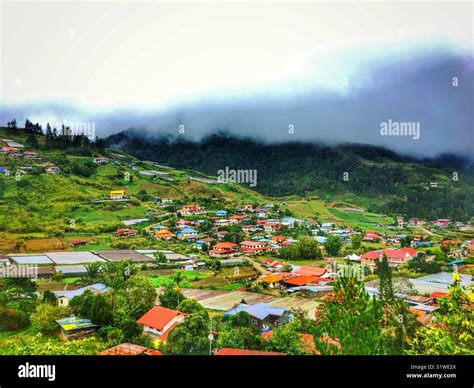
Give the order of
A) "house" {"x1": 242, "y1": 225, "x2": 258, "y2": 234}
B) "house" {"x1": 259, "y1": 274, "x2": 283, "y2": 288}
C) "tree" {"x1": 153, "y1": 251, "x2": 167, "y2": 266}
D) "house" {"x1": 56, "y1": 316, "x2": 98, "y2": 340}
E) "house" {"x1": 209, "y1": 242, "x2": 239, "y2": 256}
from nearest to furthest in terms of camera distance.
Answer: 1. "house" {"x1": 56, "y1": 316, "x2": 98, "y2": 340}
2. "house" {"x1": 259, "y1": 274, "x2": 283, "y2": 288}
3. "tree" {"x1": 153, "y1": 251, "x2": 167, "y2": 266}
4. "house" {"x1": 209, "y1": 242, "x2": 239, "y2": 256}
5. "house" {"x1": 242, "y1": 225, "x2": 258, "y2": 234}

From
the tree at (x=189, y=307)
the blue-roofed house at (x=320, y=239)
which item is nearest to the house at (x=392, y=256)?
the blue-roofed house at (x=320, y=239)

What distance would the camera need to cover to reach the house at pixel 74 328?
539 cm

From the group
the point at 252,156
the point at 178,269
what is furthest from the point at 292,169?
the point at 178,269

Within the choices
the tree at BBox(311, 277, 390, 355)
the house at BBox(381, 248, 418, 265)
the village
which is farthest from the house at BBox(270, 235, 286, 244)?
the tree at BBox(311, 277, 390, 355)

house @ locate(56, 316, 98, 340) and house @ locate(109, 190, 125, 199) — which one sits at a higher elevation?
house @ locate(109, 190, 125, 199)

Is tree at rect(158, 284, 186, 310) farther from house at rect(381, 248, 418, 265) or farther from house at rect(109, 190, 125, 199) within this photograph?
house at rect(381, 248, 418, 265)

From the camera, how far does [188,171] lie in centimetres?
754

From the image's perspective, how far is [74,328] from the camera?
5.40 metres

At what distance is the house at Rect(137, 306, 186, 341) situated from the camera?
5496 millimetres

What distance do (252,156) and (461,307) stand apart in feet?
13.3

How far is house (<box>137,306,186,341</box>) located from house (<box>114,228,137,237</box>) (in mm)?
1595

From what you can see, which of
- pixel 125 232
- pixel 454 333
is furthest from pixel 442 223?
pixel 125 232

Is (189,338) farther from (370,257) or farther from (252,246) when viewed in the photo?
(370,257)

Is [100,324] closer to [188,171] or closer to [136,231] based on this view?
[136,231]
